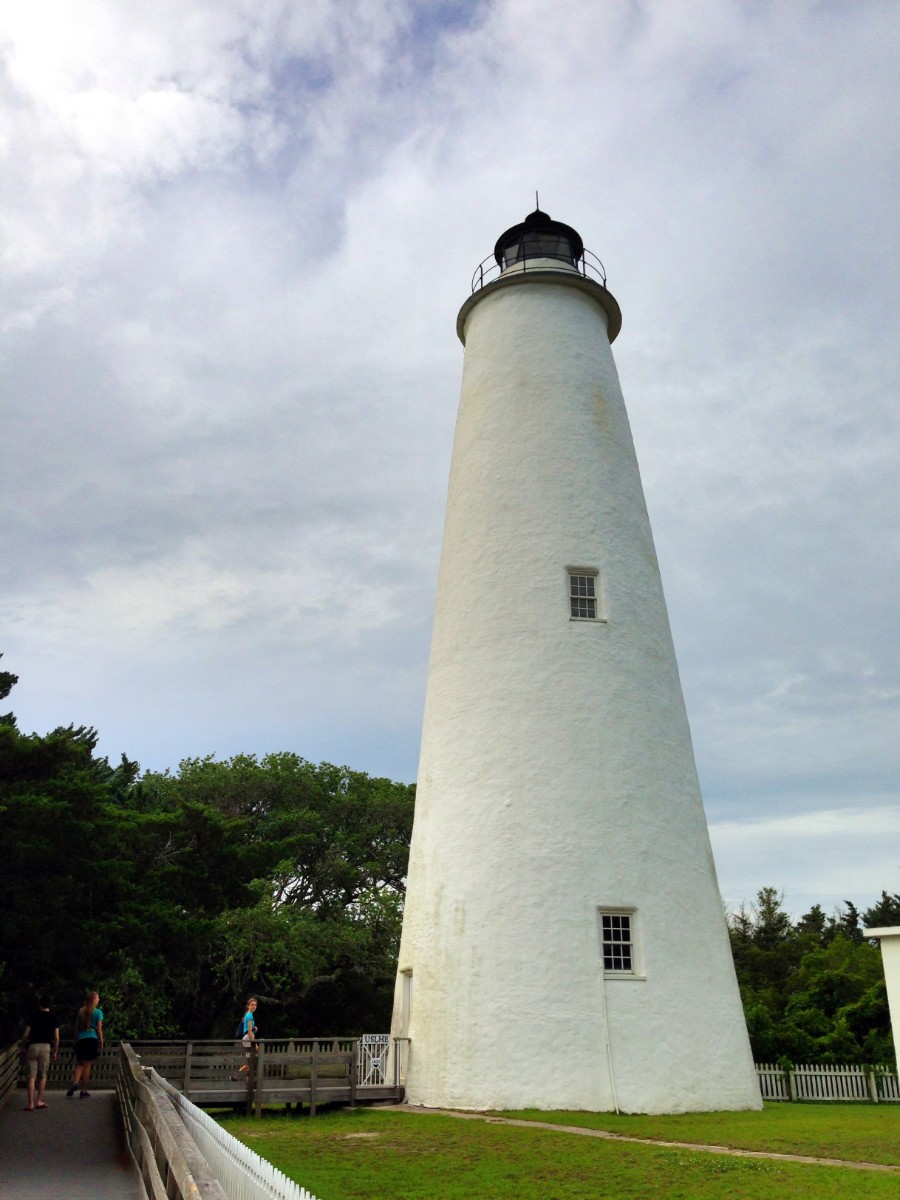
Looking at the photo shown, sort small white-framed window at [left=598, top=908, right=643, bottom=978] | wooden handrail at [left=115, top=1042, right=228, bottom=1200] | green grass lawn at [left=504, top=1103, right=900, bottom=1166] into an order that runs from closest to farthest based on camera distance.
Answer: wooden handrail at [left=115, top=1042, right=228, bottom=1200]
green grass lawn at [left=504, top=1103, right=900, bottom=1166]
small white-framed window at [left=598, top=908, right=643, bottom=978]

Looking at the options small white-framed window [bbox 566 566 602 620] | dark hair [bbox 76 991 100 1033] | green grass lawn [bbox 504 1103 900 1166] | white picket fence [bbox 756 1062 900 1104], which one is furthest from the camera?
white picket fence [bbox 756 1062 900 1104]

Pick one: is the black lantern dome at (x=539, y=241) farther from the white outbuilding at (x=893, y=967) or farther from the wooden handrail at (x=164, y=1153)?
the wooden handrail at (x=164, y=1153)

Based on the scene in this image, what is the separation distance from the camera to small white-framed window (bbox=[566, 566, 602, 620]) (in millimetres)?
17578

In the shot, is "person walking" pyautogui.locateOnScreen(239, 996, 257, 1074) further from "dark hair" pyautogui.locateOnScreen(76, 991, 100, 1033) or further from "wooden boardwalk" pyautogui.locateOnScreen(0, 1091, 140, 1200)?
"dark hair" pyautogui.locateOnScreen(76, 991, 100, 1033)

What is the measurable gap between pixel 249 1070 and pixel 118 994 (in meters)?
10.5

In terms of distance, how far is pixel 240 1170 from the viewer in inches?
228

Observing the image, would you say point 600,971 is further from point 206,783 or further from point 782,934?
point 782,934

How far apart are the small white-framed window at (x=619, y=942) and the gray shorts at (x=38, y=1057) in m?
8.34

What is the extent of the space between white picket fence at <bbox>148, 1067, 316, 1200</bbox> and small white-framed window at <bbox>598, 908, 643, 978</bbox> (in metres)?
8.58

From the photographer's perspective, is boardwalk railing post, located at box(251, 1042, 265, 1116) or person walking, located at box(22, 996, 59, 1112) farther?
boardwalk railing post, located at box(251, 1042, 265, 1116)

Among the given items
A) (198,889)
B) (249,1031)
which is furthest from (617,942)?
(198,889)

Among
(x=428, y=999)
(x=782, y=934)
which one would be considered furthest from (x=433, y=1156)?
(x=782, y=934)

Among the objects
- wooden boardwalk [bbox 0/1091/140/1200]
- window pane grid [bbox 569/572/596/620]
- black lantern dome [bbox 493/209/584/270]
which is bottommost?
wooden boardwalk [bbox 0/1091/140/1200]

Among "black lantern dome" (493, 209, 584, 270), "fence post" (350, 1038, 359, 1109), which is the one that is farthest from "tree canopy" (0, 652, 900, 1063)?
"black lantern dome" (493, 209, 584, 270)
